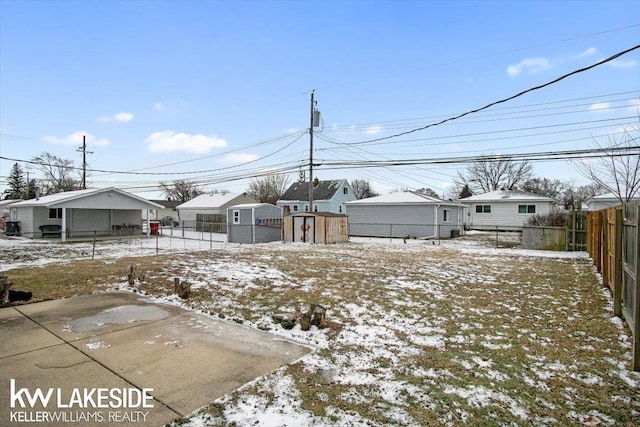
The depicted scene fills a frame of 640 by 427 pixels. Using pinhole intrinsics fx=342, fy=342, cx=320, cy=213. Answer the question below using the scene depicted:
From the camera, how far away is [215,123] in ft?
72.4

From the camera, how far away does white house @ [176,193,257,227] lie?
116 feet

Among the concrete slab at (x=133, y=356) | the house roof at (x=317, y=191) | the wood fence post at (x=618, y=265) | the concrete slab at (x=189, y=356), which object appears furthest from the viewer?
the house roof at (x=317, y=191)

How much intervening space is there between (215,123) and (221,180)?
10380mm

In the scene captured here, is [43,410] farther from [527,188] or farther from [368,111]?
[527,188]

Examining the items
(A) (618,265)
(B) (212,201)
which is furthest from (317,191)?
(A) (618,265)

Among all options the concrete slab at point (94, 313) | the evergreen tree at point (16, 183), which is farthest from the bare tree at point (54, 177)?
the concrete slab at point (94, 313)

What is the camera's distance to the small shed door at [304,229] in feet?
64.5

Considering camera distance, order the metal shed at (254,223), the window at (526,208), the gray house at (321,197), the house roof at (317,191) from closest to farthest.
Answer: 1. the metal shed at (254,223)
2. the window at (526,208)
3. the gray house at (321,197)
4. the house roof at (317,191)

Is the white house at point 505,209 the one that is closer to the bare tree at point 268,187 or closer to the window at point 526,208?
the window at point 526,208

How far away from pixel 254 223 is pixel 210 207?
43.6 ft

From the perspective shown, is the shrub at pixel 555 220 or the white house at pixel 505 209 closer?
the shrub at pixel 555 220

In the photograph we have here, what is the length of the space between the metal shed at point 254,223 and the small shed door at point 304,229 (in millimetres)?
1778

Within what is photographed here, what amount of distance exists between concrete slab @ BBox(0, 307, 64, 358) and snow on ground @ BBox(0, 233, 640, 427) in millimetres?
2013
